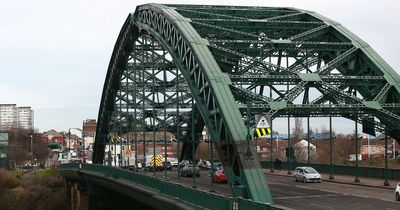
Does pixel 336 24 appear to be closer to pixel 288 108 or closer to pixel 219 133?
pixel 288 108

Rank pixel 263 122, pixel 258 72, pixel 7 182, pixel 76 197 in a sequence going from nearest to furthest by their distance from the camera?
pixel 263 122 < pixel 258 72 < pixel 76 197 < pixel 7 182

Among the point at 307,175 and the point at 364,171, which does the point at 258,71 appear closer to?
the point at 307,175

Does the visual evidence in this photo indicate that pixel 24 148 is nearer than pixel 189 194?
No

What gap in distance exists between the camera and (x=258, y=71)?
3169 cm

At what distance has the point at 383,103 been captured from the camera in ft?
106

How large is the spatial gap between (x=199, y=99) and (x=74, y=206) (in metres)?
54.0

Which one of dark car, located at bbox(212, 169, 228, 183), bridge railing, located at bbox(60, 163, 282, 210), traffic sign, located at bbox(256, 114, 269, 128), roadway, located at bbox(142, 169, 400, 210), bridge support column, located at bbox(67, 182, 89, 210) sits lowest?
bridge support column, located at bbox(67, 182, 89, 210)

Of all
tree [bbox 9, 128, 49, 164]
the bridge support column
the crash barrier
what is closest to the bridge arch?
the crash barrier

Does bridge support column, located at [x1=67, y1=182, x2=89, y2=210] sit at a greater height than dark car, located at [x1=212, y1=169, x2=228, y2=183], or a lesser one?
lesser

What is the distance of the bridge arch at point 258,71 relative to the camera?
87.5 feet

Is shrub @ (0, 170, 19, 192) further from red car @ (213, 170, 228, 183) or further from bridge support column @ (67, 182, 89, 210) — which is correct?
red car @ (213, 170, 228, 183)

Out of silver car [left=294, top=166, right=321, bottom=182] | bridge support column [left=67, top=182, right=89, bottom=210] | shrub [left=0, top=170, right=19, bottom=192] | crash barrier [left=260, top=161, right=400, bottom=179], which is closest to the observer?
crash barrier [left=260, top=161, right=400, bottom=179]

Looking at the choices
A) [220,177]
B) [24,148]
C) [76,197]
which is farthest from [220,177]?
[24,148]

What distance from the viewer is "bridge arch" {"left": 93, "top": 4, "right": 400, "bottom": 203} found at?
87.5ft
